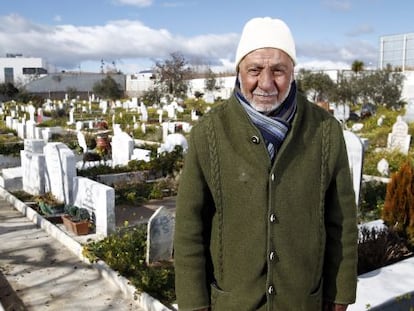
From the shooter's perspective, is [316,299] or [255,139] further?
[316,299]

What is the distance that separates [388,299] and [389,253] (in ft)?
4.37

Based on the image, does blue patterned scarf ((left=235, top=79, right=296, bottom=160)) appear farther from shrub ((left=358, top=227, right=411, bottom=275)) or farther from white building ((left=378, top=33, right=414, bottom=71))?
white building ((left=378, top=33, right=414, bottom=71))

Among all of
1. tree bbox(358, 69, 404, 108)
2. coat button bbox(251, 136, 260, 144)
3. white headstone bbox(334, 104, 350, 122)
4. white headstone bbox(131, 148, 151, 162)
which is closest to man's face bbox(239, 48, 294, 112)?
coat button bbox(251, 136, 260, 144)

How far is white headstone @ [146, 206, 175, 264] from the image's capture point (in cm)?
525

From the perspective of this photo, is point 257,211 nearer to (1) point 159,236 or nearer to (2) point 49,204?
(1) point 159,236

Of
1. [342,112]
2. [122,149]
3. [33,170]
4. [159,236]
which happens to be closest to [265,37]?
[159,236]

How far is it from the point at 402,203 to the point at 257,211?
4.21m

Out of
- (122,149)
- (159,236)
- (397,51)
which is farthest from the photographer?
(397,51)

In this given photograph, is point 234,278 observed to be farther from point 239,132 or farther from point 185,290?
point 239,132

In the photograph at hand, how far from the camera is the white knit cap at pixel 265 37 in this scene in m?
1.80

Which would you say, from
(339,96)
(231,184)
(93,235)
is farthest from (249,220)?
(339,96)

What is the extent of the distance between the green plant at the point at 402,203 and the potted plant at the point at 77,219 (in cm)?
422

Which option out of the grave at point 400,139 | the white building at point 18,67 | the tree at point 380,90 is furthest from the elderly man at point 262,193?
the white building at point 18,67

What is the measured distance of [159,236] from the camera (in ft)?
17.5
